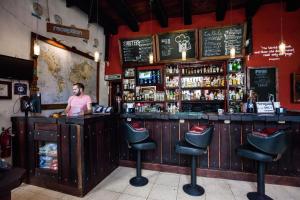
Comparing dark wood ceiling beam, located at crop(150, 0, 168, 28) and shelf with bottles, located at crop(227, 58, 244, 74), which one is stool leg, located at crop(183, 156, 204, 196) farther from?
dark wood ceiling beam, located at crop(150, 0, 168, 28)

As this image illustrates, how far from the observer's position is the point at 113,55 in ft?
20.6

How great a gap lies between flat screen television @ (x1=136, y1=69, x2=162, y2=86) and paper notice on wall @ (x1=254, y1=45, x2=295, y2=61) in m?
2.89

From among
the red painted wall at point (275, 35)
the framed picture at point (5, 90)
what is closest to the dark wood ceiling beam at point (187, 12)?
the red painted wall at point (275, 35)

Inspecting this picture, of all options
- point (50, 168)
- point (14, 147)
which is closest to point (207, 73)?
point (50, 168)

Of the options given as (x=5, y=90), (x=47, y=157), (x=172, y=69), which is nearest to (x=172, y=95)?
(x=172, y=69)

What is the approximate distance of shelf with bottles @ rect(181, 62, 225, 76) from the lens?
16.0 ft

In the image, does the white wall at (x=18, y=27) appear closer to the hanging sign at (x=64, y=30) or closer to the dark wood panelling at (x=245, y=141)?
the hanging sign at (x=64, y=30)

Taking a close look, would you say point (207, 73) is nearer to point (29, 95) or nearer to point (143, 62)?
point (143, 62)

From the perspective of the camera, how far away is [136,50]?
5379mm

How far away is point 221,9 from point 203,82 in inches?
80.6

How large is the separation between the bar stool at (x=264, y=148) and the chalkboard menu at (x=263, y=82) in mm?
2983

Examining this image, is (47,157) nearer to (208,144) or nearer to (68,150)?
(68,150)

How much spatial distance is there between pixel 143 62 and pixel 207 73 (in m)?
1.92

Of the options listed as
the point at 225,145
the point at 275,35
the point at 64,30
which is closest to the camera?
the point at 64,30
